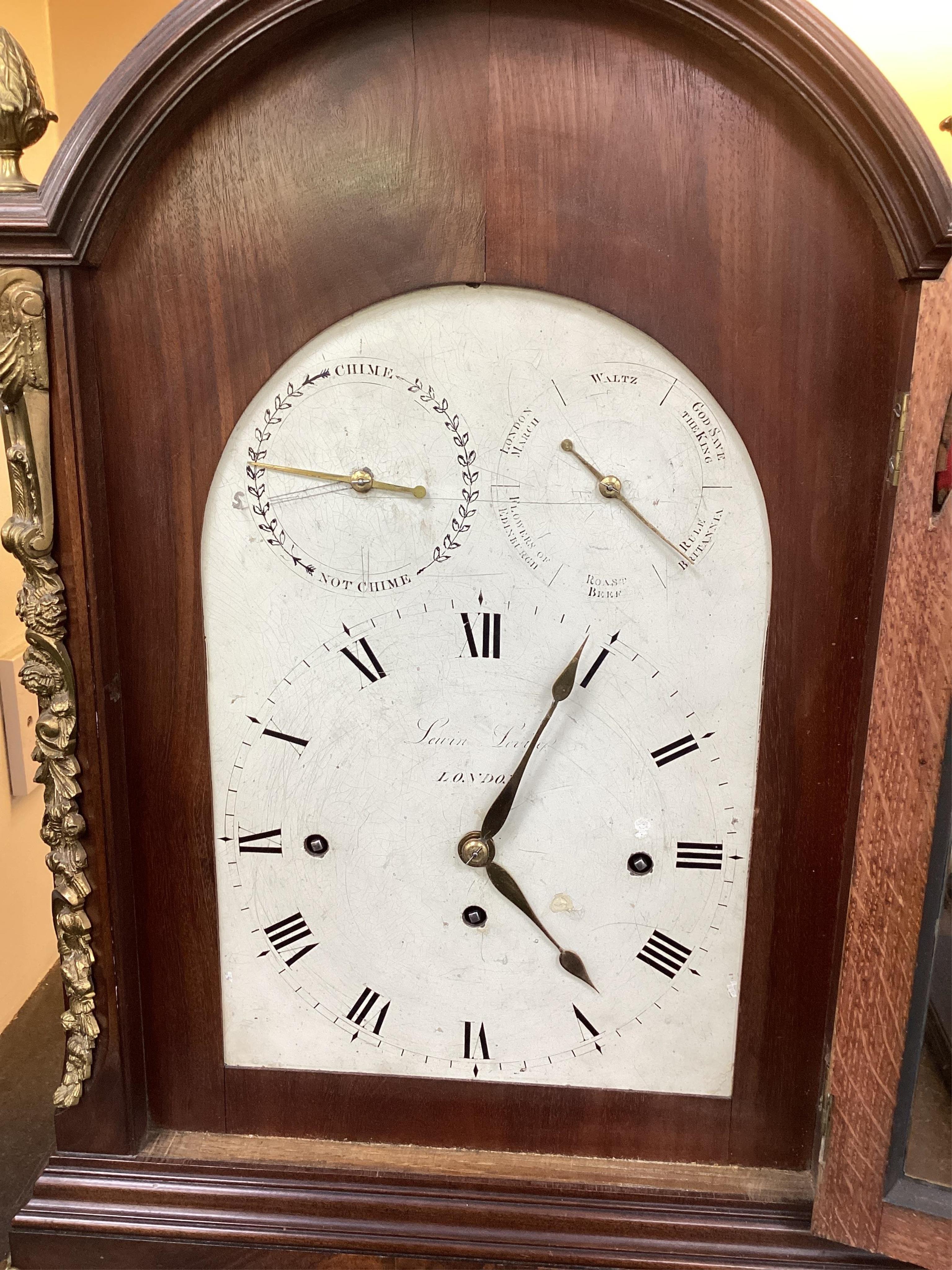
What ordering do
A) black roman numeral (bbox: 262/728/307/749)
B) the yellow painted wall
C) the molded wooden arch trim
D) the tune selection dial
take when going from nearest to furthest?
the molded wooden arch trim < the tune selection dial < black roman numeral (bbox: 262/728/307/749) < the yellow painted wall

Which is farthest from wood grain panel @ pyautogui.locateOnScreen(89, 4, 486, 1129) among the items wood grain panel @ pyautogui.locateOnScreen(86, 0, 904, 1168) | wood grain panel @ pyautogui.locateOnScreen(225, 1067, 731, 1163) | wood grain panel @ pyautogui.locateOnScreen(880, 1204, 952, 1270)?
wood grain panel @ pyautogui.locateOnScreen(880, 1204, 952, 1270)

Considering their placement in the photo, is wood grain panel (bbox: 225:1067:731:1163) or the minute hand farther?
wood grain panel (bbox: 225:1067:731:1163)

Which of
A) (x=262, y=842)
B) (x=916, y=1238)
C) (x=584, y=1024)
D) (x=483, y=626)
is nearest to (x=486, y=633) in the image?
(x=483, y=626)

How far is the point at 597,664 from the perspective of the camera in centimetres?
104

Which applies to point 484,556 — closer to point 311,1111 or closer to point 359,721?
point 359,721

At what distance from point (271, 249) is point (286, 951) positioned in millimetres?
698

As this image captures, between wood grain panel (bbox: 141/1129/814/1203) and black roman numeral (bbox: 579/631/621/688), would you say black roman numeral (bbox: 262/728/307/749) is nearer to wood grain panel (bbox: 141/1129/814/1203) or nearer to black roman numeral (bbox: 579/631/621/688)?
black roman numeral (bbox: 579/631/621/688)

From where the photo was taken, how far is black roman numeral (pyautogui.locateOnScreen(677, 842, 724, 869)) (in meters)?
1.07

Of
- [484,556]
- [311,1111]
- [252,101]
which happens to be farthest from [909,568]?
[311,1111]

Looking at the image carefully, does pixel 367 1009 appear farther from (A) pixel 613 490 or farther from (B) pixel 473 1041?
(A) pixel 613 490

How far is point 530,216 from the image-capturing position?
3.08 feet

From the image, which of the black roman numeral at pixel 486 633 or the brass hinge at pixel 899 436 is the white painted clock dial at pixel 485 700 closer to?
the black roman numeral at pixel 486 633

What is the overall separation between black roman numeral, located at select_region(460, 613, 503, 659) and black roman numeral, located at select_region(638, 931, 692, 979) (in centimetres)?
34

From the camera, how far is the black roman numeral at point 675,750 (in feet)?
3.44
